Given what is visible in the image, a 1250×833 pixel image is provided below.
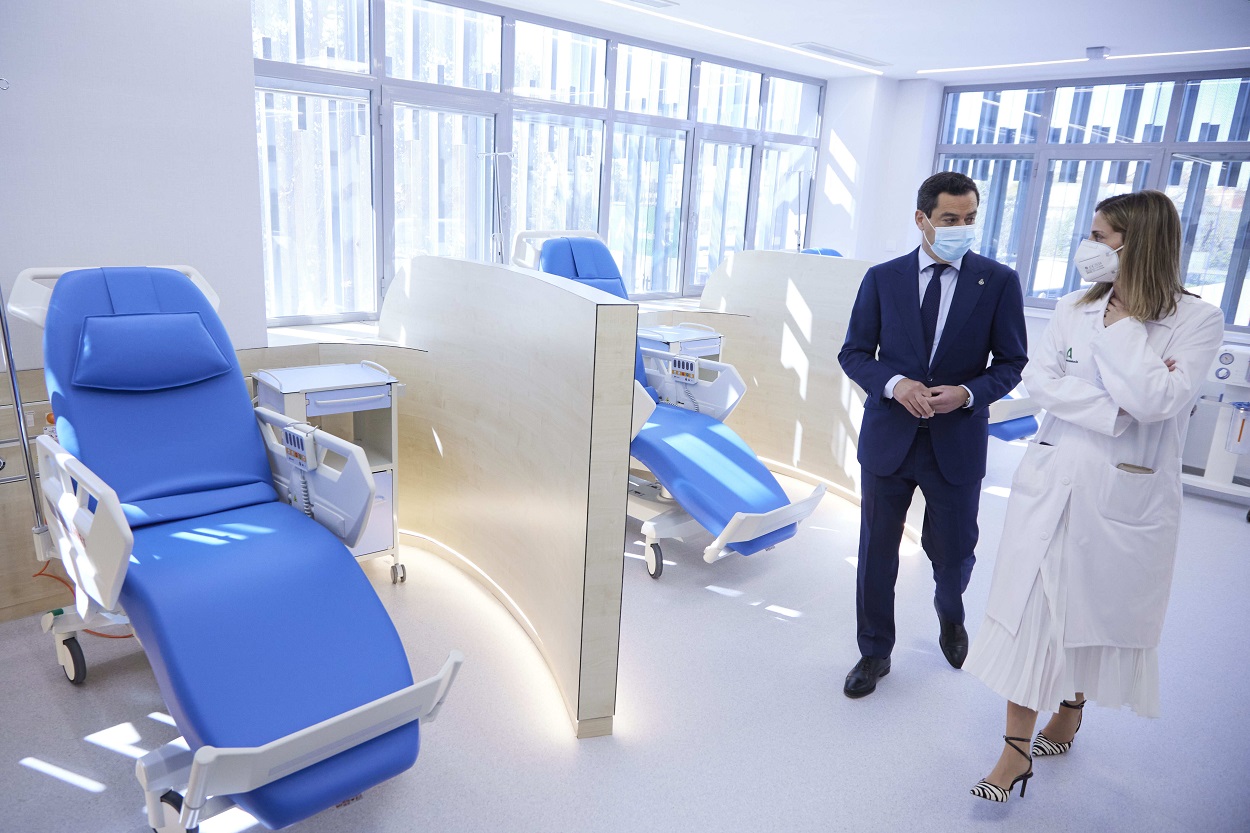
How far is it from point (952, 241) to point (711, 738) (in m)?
1.66

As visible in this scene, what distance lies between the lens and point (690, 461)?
3.65 metres

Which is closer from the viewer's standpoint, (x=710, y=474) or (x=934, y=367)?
(x=934, y=367)

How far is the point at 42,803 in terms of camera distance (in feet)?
6.91

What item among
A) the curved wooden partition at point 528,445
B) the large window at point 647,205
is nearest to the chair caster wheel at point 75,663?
the curved wooden partition at point 528,445

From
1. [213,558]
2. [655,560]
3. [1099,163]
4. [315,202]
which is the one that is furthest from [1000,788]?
[1099,163]

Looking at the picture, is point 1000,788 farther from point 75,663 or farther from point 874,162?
point 874,162

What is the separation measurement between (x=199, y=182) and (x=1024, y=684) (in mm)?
3410

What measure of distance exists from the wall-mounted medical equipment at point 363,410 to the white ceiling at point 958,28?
3.12 m

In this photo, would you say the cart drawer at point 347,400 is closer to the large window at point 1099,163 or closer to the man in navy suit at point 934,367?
the man in navy suit at point 934,367

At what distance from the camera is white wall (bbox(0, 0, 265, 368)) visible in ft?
9.45

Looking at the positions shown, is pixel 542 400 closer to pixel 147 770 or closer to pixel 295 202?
pixel 147 770

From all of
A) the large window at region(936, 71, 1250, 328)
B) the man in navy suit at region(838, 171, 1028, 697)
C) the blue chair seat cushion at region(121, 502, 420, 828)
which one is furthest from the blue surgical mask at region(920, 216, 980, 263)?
the large window at region(936, 71, 1250, 328)

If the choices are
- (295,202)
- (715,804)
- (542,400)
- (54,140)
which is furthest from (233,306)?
(715,804)

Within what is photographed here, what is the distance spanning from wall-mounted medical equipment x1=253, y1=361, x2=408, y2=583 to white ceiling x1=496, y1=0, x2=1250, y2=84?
10.2 feet
